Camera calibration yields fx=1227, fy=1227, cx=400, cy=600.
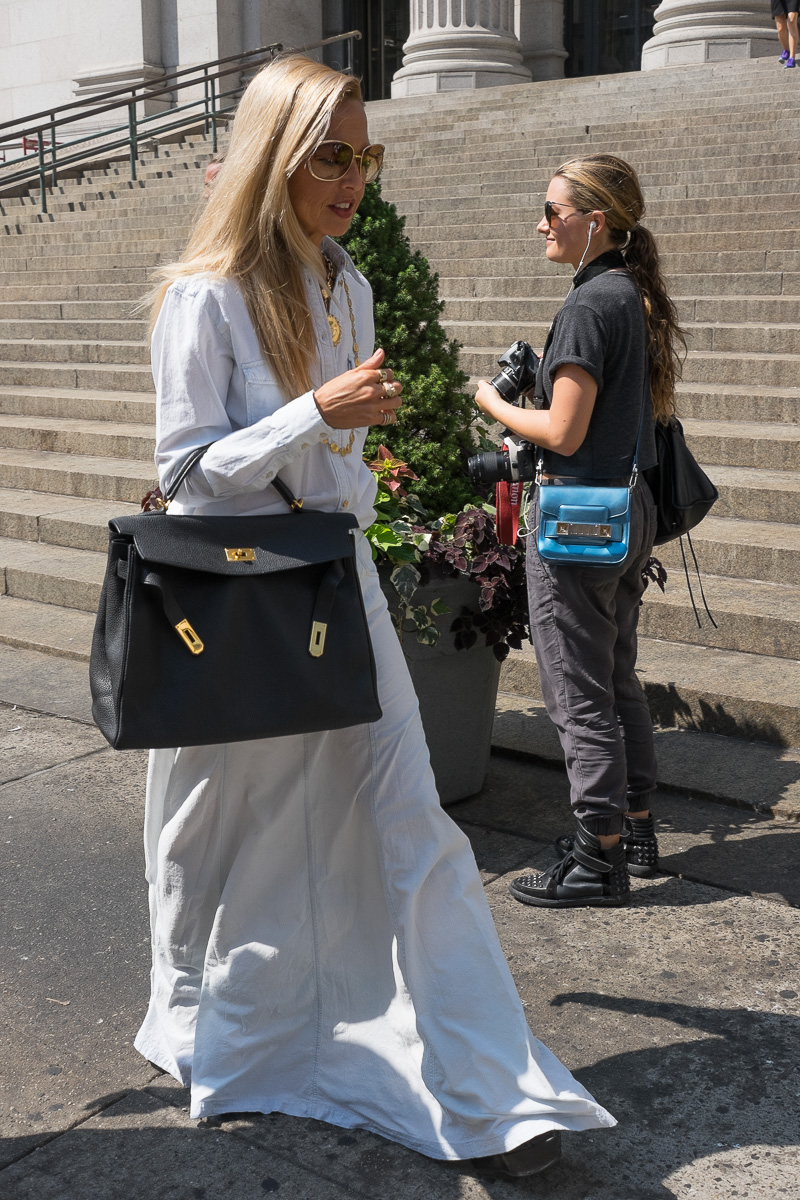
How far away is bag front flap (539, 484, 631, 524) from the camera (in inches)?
127

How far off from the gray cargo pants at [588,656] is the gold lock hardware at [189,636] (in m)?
1.40

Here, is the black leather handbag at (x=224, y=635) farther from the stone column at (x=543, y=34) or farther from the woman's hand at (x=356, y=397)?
the stone column at (x=543, y=34)

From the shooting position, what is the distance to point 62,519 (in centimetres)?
735

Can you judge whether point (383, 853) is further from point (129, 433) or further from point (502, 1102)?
point (129, 433)

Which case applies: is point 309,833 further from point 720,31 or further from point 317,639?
point 720,31

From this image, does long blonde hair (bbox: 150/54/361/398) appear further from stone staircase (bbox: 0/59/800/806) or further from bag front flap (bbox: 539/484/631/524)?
stone staircase (bbox: 0/59/800/806)

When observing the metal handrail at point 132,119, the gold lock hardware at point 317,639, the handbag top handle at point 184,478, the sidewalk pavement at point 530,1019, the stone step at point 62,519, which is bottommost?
the sidewalk pavement at point 530,1019

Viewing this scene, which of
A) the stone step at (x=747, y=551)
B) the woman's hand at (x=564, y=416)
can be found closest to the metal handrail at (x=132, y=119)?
the stone step at (x=747, y=551)

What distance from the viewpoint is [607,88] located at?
13977 mm

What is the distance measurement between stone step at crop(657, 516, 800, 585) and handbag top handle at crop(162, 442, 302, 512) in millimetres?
3526

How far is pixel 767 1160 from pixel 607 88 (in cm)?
1359

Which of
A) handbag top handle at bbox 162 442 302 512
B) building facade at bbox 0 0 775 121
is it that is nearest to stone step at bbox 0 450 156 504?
handbag top handle at bbox 162 442 302 512

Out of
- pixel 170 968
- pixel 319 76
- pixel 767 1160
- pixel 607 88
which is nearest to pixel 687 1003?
pixel 767 1160

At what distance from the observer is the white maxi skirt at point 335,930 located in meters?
2.35
